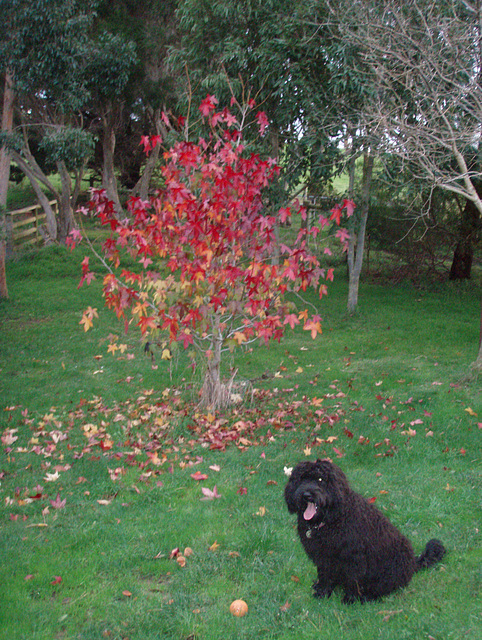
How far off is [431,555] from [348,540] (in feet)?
2.46

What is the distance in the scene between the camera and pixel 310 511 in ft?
10.7

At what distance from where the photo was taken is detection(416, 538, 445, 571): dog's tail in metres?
3.74

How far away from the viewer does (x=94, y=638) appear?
3340mm

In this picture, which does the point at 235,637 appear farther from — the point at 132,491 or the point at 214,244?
the point at 214,244

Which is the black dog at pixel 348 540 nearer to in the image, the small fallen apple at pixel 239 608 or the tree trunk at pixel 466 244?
the small fallen apple at pixel 239 608

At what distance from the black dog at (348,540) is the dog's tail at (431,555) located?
23 centimetres

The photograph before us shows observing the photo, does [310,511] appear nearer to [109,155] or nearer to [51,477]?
[51,477]

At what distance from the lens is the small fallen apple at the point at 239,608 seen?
11.5ft

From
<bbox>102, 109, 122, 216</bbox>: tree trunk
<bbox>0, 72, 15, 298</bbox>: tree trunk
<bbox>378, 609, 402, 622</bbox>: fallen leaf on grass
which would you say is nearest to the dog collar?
<bbox>378, 609, 402, 622</bbox>: fallen leaf on grass

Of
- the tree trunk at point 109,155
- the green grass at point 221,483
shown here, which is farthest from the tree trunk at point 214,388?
the tree trunk at point 109,155

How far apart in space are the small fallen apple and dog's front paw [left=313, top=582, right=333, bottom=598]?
451mm

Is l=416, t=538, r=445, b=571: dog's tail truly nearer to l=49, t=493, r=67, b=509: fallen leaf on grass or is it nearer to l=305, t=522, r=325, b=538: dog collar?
l=305, t=522, r=325, b=538: dog collar

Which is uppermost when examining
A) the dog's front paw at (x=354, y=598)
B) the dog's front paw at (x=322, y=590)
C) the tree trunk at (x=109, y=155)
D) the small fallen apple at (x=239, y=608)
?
the tree trunk at (x=109, y=155)

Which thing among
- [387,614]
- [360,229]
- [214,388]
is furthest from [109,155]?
[387,614]
